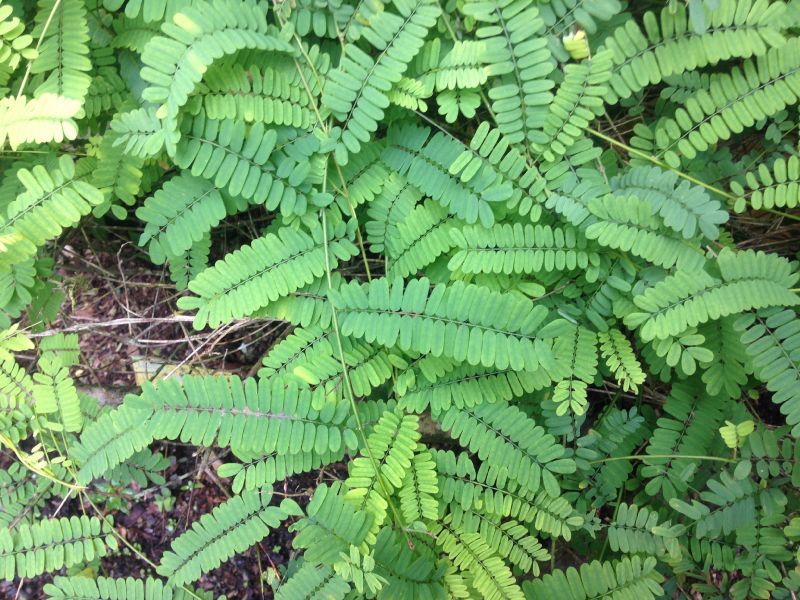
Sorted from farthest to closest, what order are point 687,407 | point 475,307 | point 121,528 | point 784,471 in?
point 121,528 → point 687,407 → point 784,471 → point 475,307

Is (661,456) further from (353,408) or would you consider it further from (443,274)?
(353,408)

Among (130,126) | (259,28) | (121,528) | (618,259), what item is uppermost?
(259,28)

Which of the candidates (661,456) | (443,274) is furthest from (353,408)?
(661,456)

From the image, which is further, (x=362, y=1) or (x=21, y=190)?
(x=21, y=190)

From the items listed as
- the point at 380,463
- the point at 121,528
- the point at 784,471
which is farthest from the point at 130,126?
the point at 784,471

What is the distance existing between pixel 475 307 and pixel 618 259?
0.60 metres

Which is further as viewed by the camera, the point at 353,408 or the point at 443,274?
the point at 443,274

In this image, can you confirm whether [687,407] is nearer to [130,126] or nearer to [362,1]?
[362,1]

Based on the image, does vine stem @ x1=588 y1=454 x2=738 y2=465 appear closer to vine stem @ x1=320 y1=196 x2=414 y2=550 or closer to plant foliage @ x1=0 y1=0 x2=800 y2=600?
plant foliage @ x1=0 y1=0 x2=800 y2=600

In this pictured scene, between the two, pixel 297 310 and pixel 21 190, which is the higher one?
pixel 21 190

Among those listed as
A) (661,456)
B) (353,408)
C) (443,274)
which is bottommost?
(661,456)

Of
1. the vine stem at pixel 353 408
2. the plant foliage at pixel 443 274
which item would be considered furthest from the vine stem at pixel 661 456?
the vine stem at pixel 353 408

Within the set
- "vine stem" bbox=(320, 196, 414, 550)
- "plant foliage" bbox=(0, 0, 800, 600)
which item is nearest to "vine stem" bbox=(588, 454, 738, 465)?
"plant foliage" bbox=(0, 0, 800, 600)

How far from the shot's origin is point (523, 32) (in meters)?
1.86
